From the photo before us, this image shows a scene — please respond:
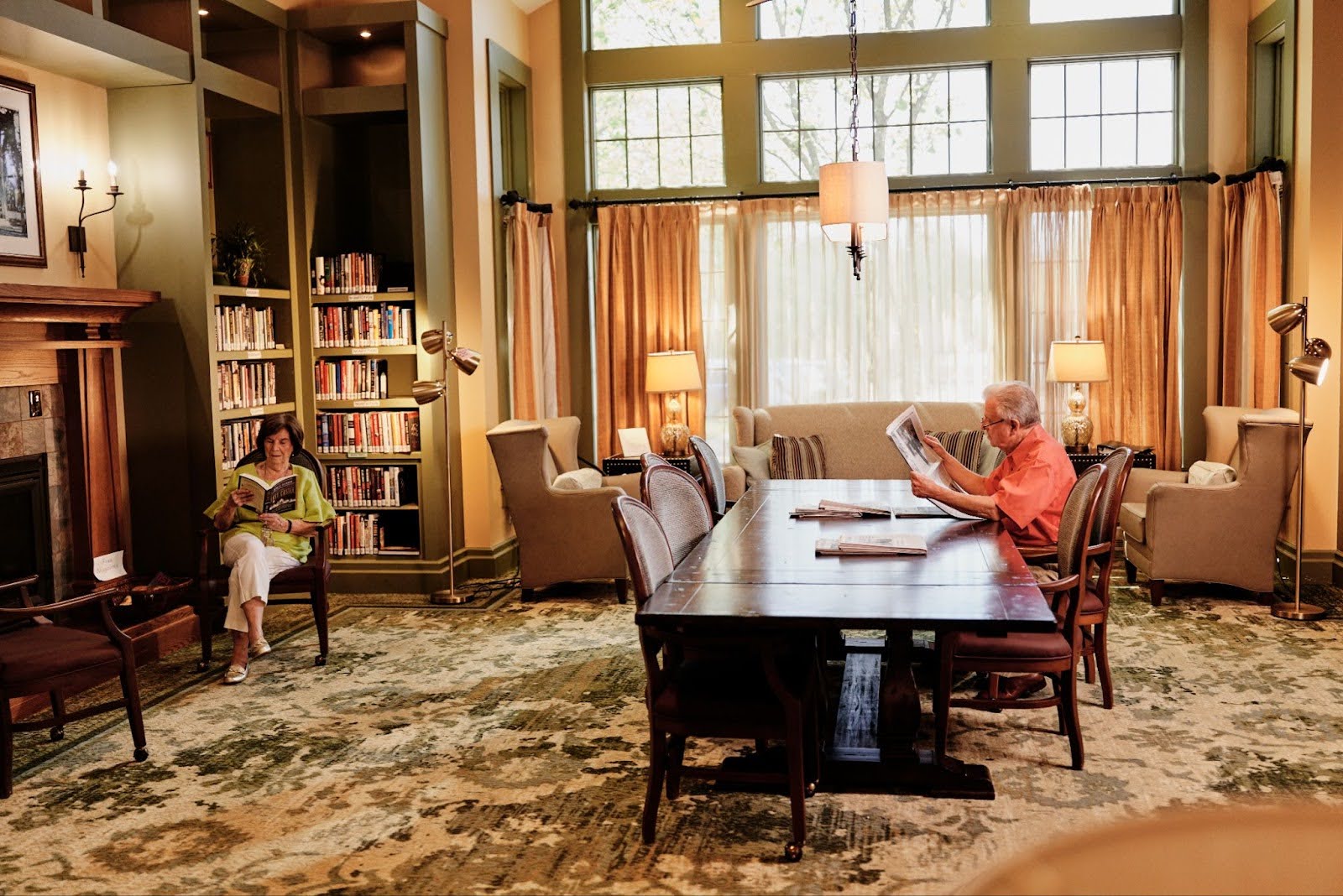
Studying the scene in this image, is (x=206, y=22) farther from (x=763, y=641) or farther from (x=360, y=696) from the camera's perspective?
(x=763, y=641)

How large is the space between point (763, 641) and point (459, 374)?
14.7ft

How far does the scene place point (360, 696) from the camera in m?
5.12

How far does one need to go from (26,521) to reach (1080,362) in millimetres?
5720

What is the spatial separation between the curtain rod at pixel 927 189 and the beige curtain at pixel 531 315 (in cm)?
43

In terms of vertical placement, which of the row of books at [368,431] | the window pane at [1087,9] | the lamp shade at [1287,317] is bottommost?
the row of books at [368,431]

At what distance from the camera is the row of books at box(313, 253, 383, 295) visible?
7.20 m

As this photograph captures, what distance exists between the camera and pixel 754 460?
772cm

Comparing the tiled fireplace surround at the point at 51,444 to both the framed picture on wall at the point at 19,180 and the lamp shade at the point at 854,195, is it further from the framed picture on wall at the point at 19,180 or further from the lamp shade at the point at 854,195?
the lamp shade at the point at 854,195

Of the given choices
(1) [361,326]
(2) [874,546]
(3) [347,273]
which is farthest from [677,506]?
(3) [347,273]

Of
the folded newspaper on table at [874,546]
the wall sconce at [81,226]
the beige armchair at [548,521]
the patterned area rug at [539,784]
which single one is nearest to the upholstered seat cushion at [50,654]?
the patterned area rug at [539,784]

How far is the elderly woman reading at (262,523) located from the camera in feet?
17.9

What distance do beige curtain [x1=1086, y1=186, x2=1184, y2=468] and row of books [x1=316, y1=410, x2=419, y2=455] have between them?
14.1 feet

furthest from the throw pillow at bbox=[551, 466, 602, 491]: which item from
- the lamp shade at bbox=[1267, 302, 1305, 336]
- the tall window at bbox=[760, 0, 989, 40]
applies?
the lamp shade at bbox=[1267, 302, 1305, 336]

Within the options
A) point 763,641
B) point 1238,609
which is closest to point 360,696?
point 763,641
